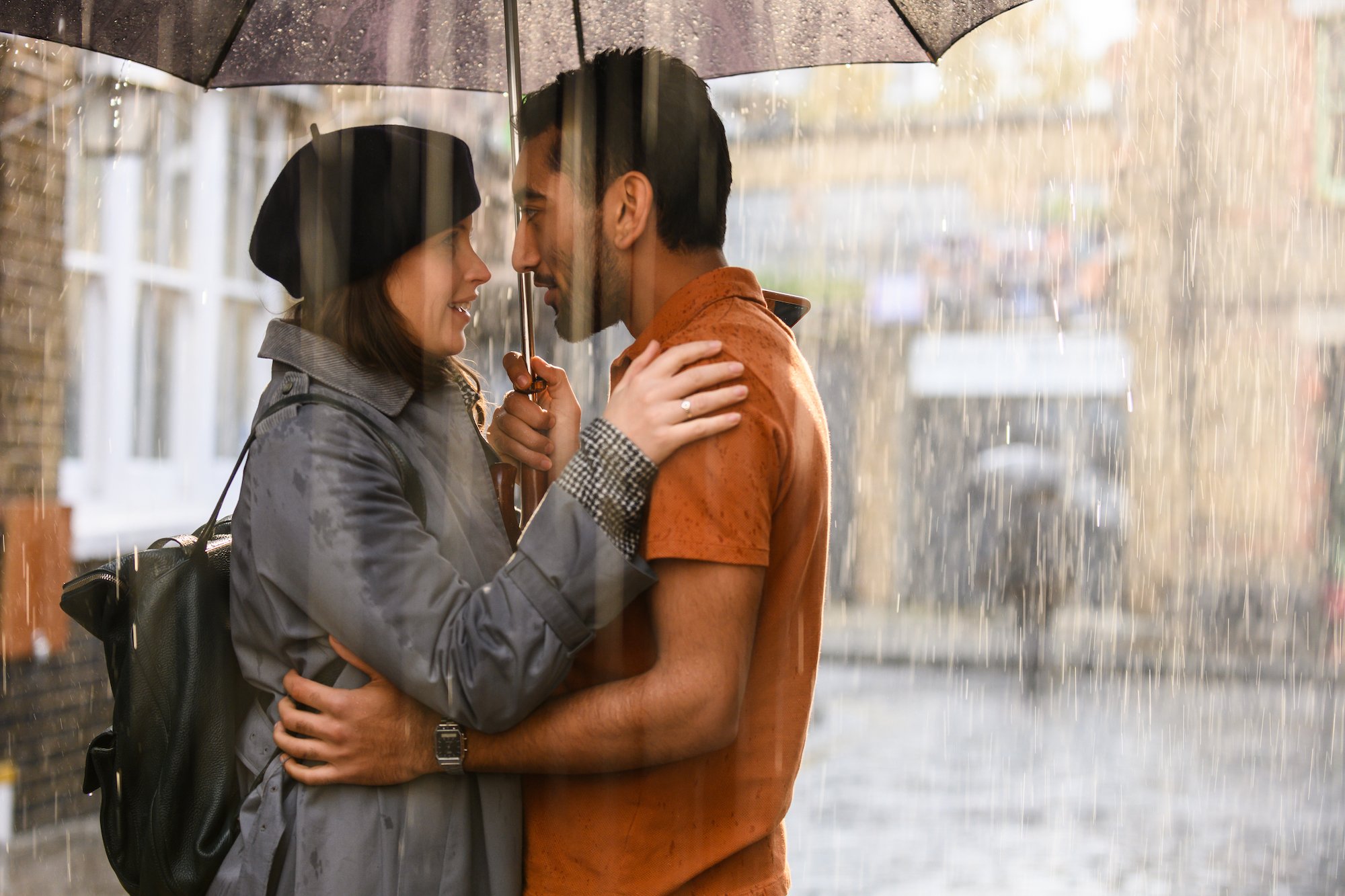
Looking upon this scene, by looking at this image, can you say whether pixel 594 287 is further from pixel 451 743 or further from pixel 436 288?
pixel 451 743

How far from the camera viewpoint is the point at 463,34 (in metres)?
3.14

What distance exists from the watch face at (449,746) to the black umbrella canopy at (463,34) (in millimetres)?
1468

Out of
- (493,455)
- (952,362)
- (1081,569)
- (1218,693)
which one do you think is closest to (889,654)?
(1218,693)

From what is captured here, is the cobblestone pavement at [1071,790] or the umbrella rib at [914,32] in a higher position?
the umbrella rib at [914,32]

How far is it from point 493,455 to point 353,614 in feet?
1.99

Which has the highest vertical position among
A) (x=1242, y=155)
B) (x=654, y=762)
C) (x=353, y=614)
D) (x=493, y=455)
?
(x=1242, y=155)

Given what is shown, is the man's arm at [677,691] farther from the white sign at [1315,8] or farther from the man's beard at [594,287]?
the white sign at [1315,8]

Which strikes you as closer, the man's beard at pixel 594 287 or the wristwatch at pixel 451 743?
the wristwatch at pixel 451 743

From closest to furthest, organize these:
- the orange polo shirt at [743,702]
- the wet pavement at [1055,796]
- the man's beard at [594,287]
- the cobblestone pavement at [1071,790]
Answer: the orange polo shirt at [743,702], the man's beard at [594,287], the wet pavement at [1055,796], the cobblestone pavement at [1071,790]

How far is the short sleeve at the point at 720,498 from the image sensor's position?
2.08 metres

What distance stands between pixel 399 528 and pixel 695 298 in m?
0.65

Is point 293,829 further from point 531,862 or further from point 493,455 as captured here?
point 493,455

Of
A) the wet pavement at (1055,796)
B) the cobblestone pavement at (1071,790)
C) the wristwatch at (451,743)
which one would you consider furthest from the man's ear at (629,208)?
the cobblestone pavement at (1071,790)

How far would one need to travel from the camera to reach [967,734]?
11.0 meters
